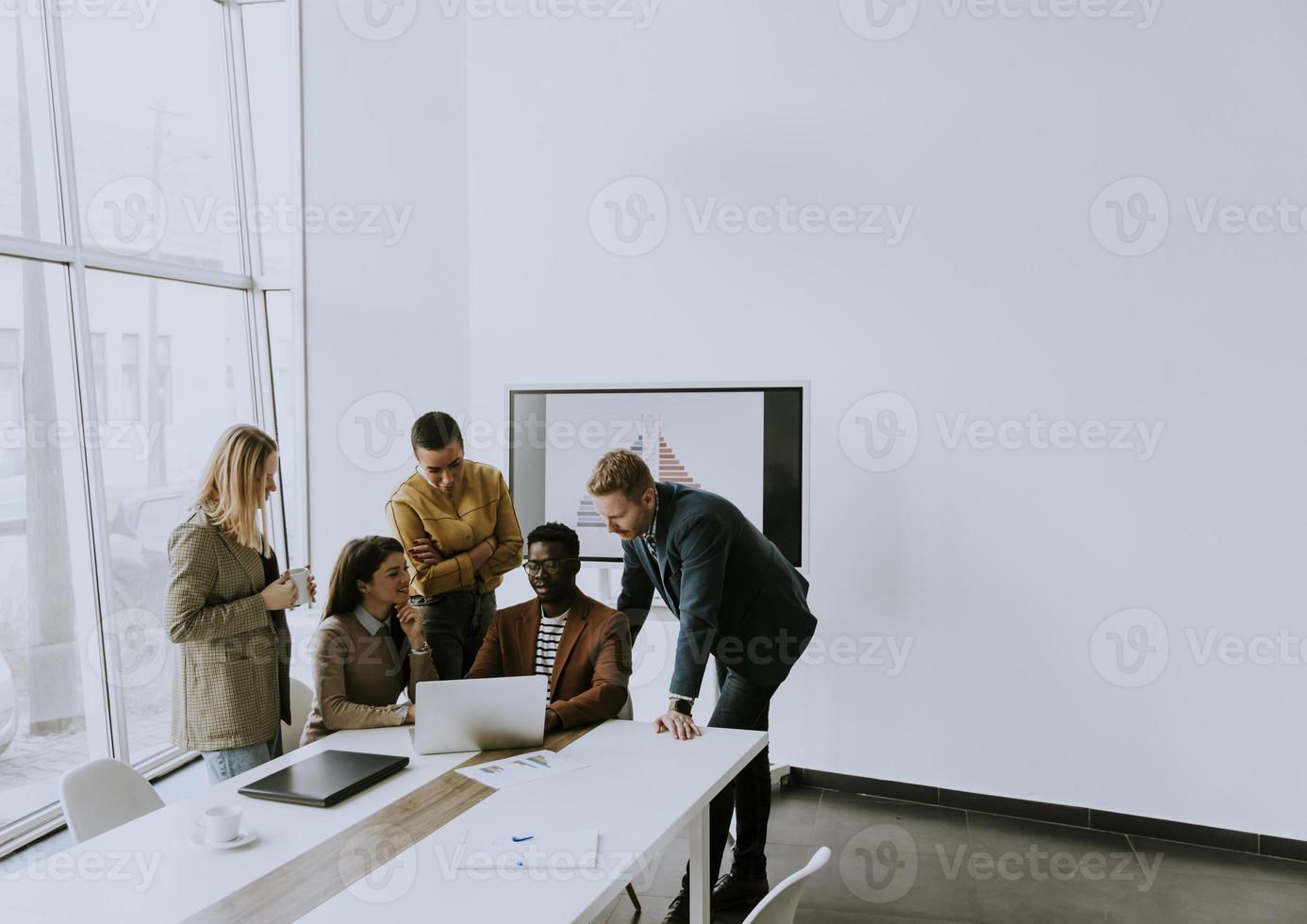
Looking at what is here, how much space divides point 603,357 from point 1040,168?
2.04m

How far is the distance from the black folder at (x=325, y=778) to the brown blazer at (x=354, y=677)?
0.81 ft

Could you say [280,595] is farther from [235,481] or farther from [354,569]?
[235,481]

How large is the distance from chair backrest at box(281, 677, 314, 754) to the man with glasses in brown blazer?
64cm

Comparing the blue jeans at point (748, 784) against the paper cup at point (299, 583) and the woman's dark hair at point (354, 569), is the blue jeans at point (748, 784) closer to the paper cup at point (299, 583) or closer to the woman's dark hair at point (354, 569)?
the woman's dark hair at point (354, 569)

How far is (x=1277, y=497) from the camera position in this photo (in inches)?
153

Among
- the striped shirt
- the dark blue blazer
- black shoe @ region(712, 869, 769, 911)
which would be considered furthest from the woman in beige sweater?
black shoe @ region(712, 869, 769, 911)

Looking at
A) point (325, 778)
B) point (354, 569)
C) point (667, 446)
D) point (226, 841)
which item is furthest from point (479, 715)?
point (667, 446)

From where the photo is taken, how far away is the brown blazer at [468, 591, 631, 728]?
10.2ft

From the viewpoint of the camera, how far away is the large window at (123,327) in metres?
4.03

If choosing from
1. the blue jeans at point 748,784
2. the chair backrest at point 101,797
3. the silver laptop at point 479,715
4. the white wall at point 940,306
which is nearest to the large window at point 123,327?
the white wall at point 940,306

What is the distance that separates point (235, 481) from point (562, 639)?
1.07 metres

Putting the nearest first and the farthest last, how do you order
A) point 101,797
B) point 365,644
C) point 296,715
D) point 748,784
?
point 101,797, point 365,644, point 296,715, point 748,784

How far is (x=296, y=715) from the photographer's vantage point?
3451 mm

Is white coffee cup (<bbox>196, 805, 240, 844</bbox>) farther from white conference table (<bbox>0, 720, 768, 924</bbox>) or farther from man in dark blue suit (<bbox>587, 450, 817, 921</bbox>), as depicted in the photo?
man in dark blue suit (<bbox>587, 450, 817, 921</bbox>)
